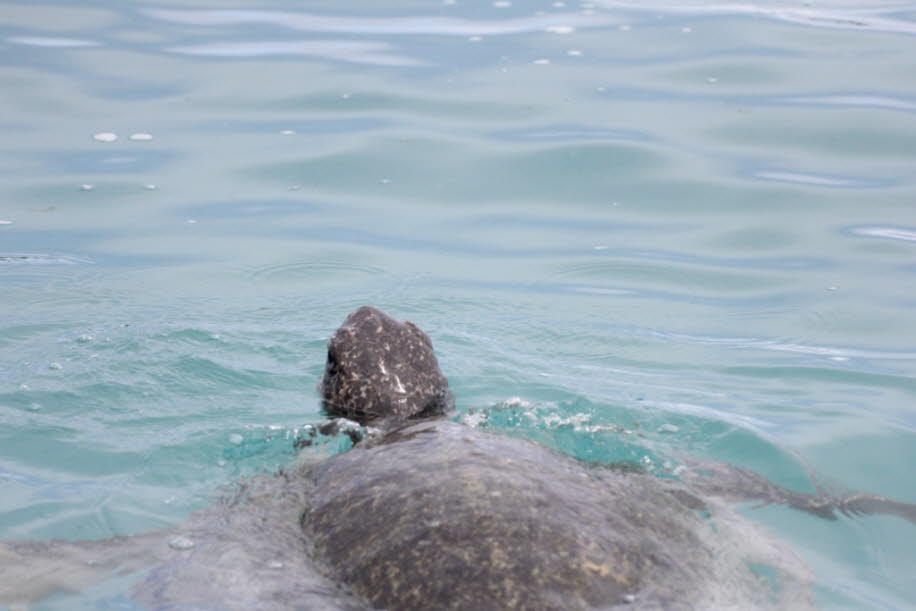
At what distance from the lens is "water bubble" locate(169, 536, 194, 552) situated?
526 centimetres

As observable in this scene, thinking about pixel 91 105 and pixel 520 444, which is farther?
pixel 91 105

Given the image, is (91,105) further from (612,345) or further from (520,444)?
(520,444)

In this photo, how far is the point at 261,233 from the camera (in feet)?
35.0

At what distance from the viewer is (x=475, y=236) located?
10.6 meters

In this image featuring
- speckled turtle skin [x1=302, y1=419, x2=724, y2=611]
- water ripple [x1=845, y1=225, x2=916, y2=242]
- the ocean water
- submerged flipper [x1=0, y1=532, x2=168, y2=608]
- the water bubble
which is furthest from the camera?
water ripple [x1=845, y1=225, x2=916, y2=242]

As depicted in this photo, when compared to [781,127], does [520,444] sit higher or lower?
lower

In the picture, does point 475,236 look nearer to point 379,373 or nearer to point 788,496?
point 379,373

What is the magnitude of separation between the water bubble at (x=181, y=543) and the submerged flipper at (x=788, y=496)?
295cm

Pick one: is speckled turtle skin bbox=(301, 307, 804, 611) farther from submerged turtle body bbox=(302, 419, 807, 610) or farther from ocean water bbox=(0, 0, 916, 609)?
ocean water bbox=(0, 0, 916, 609)

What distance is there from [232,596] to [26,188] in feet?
26.7

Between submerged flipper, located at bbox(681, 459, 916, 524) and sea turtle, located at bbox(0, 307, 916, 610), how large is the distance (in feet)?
0.04

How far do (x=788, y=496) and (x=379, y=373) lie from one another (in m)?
2.74

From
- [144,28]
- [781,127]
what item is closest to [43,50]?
[144,28]

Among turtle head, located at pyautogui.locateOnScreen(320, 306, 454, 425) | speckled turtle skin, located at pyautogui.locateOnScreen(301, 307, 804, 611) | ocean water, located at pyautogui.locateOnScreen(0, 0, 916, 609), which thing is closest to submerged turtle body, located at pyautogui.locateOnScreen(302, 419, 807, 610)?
speckled turtle skin, located at pyautogui.locateOnScreen(301, 307, 804, 611)
